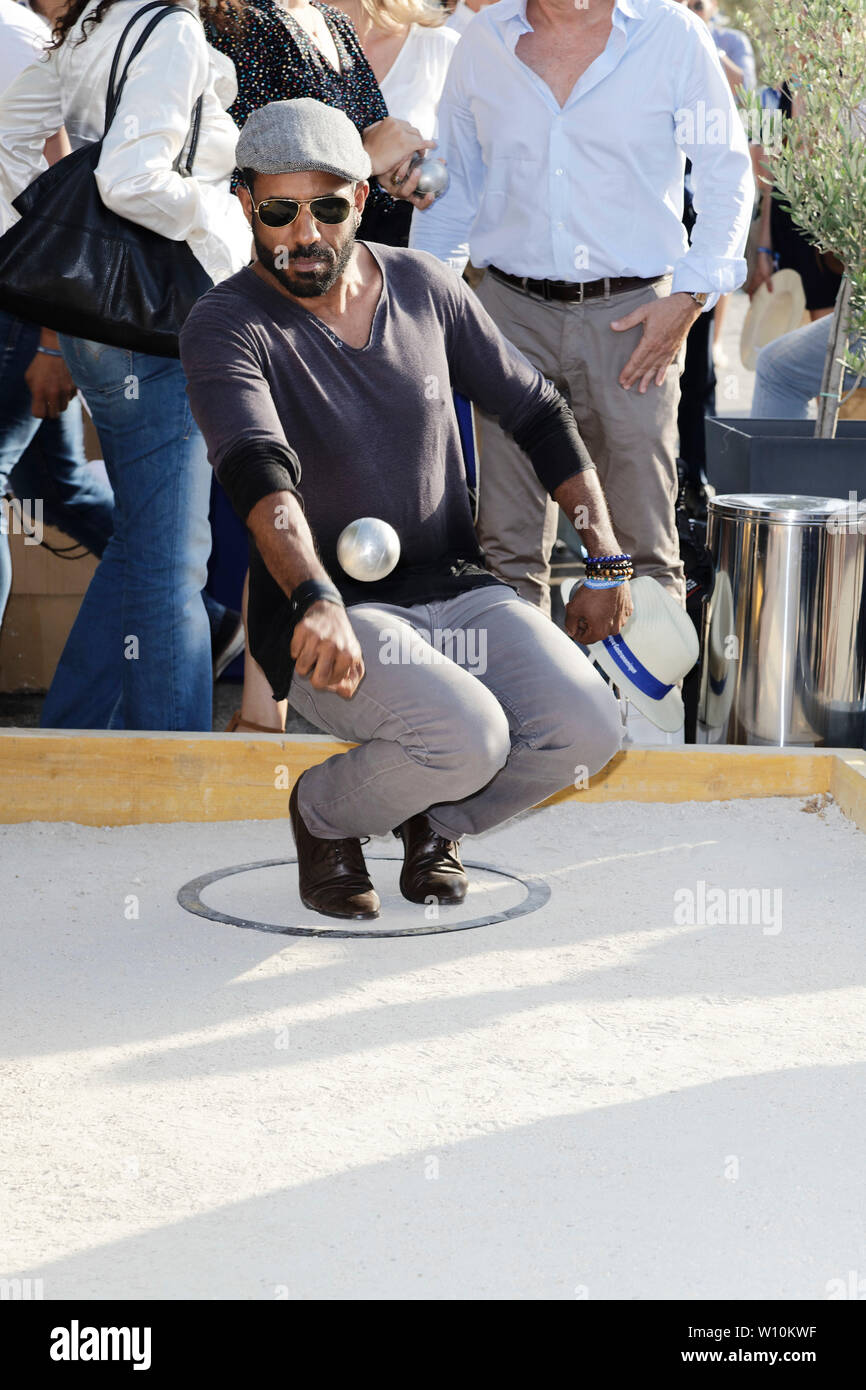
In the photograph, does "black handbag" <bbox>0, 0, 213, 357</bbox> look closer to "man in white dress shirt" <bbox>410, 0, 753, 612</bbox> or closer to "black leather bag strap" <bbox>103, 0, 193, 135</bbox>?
"black leather bag strap" <bbox>103, 0, 193, 135</bbox>

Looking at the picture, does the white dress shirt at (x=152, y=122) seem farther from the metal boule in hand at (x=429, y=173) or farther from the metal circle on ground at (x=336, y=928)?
the metal circle on ground at (x=336, y=928)

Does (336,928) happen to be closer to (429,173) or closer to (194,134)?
(194,134)

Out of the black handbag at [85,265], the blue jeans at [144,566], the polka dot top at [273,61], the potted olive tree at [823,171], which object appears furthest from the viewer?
the potted olive tree at [823,171]

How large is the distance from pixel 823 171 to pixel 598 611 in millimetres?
1816

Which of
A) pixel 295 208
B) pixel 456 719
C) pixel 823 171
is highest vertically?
pixel 823 171

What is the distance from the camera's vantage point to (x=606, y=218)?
3.99 m

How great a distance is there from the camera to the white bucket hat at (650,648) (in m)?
3.86

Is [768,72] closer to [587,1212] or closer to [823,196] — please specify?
[823,196]

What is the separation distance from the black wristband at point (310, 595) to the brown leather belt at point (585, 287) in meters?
1.41

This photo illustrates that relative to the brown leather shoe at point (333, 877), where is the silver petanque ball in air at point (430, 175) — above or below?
above

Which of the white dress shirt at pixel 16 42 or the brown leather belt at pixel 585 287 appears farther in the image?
the brown leather belt at pixel 585 287

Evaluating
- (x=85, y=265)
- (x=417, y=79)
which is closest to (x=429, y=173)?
(x=417, y=79)

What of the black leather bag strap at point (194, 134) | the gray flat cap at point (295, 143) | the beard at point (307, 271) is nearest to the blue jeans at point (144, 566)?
the black leather bag strap at point (194, 134)

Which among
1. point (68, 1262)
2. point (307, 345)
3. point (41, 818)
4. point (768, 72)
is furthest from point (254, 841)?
point (768, 72)
